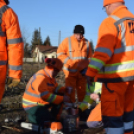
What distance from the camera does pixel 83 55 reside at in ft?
17.3

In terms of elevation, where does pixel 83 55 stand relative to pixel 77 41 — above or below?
below

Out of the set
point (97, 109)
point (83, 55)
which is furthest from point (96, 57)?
point (83, 55)

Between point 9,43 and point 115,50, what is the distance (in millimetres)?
1279

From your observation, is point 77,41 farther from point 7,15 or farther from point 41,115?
point 7,15

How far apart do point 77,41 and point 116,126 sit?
2.79m

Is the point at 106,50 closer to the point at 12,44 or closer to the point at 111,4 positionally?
the point at 111,4

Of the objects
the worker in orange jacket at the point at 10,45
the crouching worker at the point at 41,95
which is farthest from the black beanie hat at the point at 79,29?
the worker in orange jacket at the point at 10,45

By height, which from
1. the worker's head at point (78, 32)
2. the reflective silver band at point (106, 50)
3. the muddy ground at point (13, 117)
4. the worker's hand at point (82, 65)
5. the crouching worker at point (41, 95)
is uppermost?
the worker's head at point (78, 32)

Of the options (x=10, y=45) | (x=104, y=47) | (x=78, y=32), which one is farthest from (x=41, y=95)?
(x=78, y=32)

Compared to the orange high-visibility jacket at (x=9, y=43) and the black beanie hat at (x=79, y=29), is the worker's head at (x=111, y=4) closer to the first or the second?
the orange high-visibility jacket at (x=9, y=43)

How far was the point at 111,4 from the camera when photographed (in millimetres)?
3086

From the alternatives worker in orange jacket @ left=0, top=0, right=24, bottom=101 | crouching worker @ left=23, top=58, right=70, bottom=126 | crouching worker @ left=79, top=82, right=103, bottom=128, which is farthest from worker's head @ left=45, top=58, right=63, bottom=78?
worker in orange jacket @ left=0, top=0, right=24, bottom=101

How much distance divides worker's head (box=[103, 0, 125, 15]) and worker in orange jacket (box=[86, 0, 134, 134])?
0.59 feet

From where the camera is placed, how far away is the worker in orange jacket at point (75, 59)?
5.16 meters
